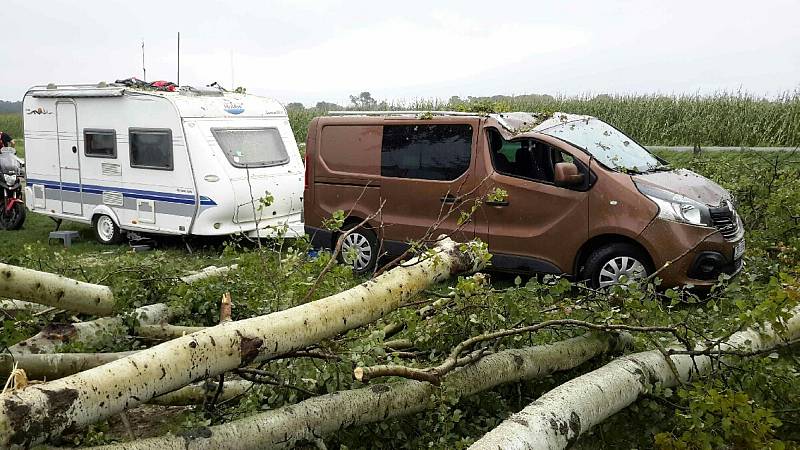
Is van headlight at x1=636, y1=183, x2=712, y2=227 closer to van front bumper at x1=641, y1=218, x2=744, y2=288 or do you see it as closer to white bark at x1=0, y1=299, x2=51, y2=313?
van front bumper at x1=641, y1=218, x2=744, y2=288

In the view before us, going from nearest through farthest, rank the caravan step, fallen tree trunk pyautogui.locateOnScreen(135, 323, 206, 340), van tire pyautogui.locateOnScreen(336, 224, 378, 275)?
fallen tree trunk pyautogui.locateOnScreen(135, 323, 206, 340), van tire pyautogui.locateOnScreen(336, 224, 378, 275), the caravan step

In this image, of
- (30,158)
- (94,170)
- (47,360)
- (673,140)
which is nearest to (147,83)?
(94,170)

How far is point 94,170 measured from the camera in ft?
38.4

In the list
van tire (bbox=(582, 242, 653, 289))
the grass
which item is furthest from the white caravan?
the grass

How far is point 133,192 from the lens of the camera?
11.2 m

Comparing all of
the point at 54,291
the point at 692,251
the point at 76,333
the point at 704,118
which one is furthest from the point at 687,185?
the point at 704,118

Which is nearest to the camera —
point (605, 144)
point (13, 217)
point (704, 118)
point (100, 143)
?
point (605, 144)

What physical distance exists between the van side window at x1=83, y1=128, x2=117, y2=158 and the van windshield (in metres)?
6.79

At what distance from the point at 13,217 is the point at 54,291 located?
33.4ft

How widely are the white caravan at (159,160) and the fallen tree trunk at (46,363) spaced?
587cm

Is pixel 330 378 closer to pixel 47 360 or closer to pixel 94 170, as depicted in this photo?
pixel 47 360

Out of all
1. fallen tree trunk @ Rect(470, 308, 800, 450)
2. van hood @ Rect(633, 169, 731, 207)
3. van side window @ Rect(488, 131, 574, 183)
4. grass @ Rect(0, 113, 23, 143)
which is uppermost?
van side window @ Rect(488, 131, 574, 183)

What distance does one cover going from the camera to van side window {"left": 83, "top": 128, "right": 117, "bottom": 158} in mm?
11430

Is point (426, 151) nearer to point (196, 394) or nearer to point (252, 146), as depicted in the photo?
point (252, 146)
